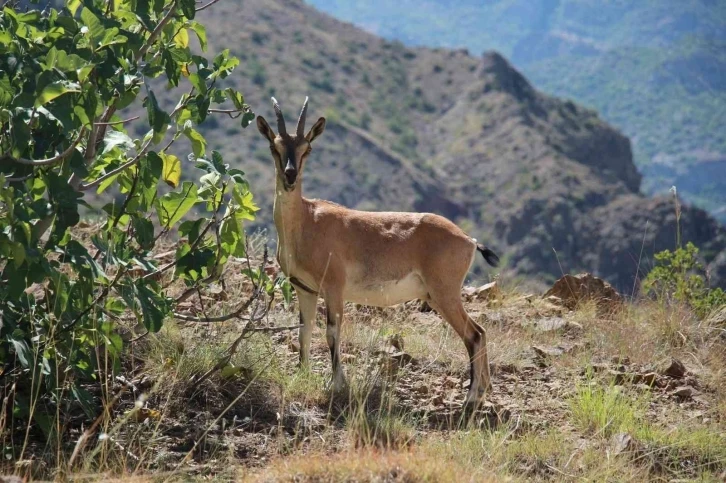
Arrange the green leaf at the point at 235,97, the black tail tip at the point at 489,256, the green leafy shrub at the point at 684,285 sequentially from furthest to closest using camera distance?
1. the green leafy shrub at the point at 684,285
2. the black tail tip at the point at 489,256
3. the green leaf at the point at 235,97

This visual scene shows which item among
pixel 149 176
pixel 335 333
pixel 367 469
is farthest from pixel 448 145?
pixel 367 469

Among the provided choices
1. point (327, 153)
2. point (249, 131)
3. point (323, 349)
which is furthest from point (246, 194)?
point (327, 153)

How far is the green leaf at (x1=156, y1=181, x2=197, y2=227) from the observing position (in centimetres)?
680

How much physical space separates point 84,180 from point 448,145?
108635mm

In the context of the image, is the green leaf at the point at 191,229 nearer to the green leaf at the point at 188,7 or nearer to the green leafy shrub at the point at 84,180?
the green leafy shrub at the point at 84,180

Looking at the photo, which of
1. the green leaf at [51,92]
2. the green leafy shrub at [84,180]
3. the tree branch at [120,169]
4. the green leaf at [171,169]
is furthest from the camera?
the green leaf at [171,169]

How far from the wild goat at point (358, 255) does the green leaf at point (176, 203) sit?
5.30ft

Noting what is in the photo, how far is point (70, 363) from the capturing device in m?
6.38

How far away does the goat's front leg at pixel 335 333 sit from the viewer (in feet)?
26.4

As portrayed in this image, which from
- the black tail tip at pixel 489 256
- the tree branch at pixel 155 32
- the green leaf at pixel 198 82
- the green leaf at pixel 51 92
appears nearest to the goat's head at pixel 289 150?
the black tail tip at pixel 489 256

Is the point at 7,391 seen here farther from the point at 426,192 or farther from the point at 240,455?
the point at 426,192

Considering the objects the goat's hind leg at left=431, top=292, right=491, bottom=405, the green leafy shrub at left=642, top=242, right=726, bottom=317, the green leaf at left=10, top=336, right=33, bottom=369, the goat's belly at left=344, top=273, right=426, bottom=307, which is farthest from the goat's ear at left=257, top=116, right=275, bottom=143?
the green leafy shrub at left=642, top=242, right=726, bottom=317

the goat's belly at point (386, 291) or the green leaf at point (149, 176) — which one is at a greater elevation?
the green leaf at point (149, 176)

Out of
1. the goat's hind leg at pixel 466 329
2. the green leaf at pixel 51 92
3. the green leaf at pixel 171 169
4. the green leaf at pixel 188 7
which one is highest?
the green leaf at pixel 188 7
